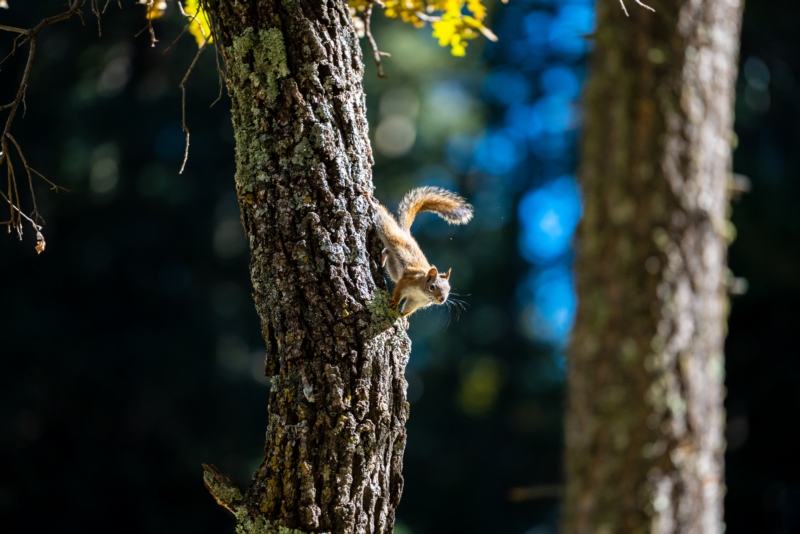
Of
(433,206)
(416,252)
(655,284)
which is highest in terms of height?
(655,284)

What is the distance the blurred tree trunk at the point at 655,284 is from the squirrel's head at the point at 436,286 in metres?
1.44

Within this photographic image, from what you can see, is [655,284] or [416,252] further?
[655,284]

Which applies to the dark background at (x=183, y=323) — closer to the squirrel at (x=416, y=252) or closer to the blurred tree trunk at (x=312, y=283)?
the squirrel at (x=416, y=252)

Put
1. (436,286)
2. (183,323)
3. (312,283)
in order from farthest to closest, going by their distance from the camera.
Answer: (183,323), (436,286), (312,283)

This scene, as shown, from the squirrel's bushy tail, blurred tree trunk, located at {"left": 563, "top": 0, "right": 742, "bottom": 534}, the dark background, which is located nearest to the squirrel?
the squirrel's bushy tail

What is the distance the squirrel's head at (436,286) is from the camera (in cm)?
300

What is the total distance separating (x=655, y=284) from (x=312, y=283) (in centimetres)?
270

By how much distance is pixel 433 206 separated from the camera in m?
3.12

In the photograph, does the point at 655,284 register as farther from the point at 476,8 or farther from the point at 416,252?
the point at 476,8

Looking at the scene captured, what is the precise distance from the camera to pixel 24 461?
31.0 feet

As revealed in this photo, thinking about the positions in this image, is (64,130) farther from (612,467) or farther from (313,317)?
(313,317)

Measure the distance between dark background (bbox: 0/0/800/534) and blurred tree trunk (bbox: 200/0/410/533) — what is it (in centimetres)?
573

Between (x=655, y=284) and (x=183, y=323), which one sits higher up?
(x=183, y=323)

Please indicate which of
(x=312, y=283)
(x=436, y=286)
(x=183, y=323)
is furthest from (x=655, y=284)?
(x=183, y=323)
